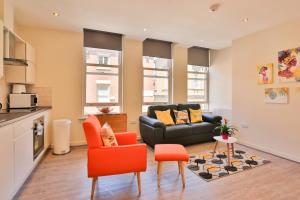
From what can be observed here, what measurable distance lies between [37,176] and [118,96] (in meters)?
2.45

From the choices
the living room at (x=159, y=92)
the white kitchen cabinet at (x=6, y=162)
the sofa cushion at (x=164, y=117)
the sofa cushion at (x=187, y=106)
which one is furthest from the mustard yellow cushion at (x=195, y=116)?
the white kitchen cabinet at (x=6, y=162)

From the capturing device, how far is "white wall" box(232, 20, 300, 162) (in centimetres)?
323

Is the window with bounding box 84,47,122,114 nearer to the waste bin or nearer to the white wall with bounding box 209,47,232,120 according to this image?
the waste bin

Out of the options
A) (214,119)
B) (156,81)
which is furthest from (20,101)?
(214,119)

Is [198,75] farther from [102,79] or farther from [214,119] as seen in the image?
[102,79]

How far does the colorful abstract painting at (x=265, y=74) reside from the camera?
3590mm

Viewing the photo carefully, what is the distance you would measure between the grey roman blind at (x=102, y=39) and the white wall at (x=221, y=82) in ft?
10.6

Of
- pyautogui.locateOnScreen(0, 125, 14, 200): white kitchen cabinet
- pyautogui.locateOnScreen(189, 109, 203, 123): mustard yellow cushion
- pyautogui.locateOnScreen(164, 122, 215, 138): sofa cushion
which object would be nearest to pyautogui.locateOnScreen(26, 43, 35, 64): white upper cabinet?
pyautogui.locateOnScreen(0, 125, 14, 200): white kitchen cabinet

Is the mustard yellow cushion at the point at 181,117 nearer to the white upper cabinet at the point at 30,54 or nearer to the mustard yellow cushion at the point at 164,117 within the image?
the mustard yellow cushion at the point at 164,117

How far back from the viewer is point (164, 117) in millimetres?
4238

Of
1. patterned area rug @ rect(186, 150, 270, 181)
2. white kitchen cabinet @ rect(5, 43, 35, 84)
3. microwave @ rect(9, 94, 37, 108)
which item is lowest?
patterned area rug @ rect(186, 150, 270, 181)

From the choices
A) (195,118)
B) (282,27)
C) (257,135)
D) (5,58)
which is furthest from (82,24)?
(257,135)

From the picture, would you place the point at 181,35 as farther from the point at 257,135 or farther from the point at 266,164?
the point at 266,164

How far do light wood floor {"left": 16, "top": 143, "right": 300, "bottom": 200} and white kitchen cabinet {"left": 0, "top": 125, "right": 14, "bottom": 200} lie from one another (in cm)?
35
